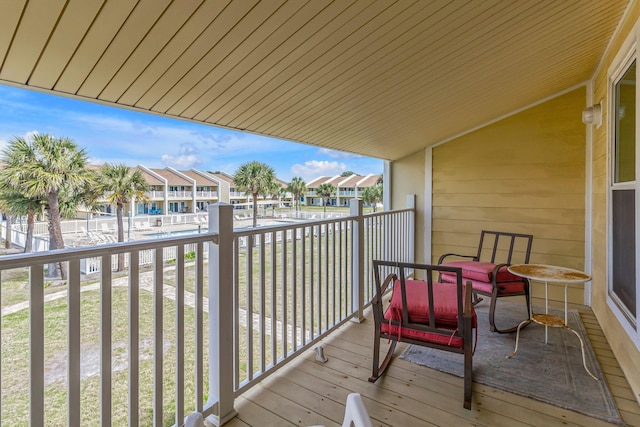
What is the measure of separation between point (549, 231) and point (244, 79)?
3.81 meters

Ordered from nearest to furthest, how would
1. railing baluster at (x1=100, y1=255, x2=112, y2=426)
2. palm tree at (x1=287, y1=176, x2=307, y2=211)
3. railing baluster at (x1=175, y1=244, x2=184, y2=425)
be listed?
1. railing baluster at (x1=100, y1=255, x2=112, y2=426)
2. railing baluster at (x1=175, y1=244, x2=184, y2=425)
3. palm tree at (x1=287, y1=176, x2=307, y2=211)

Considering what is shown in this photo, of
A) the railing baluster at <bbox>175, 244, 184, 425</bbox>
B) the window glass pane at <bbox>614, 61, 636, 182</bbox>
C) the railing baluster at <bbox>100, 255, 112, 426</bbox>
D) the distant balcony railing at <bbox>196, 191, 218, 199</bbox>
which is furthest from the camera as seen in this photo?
the distant balcony railing at <bbox>196, 191, 218, 199</bbox>

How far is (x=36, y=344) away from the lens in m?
1.12

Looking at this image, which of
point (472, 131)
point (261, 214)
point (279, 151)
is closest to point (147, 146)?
point (279, 151)

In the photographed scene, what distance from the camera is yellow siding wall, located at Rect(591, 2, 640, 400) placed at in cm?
203

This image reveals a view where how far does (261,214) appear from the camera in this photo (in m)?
15.3

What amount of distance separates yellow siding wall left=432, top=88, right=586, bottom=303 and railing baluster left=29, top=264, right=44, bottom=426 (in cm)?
432

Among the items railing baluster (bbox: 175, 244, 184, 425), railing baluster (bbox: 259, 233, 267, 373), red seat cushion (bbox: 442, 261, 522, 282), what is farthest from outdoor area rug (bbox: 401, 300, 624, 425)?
railing baluster (bbox: 175, 244, 184, 425)

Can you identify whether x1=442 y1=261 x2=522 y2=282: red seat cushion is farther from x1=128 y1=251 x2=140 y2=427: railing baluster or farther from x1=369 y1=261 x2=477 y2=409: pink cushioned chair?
x1=128 y1=251 x2=140 y2=427: railing baluster

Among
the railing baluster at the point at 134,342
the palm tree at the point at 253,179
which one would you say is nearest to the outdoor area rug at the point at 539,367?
the railing baluster at the point at 134,342

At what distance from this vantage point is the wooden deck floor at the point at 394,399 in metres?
1.77

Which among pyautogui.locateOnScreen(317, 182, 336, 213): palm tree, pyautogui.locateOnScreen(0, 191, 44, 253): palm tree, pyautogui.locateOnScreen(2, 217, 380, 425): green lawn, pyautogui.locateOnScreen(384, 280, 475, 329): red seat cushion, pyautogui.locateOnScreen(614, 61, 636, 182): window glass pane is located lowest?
pyautogui.locateOnScreen(2, 217, 380, 425): green lawn

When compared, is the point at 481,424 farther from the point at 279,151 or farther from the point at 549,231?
the point at 279,151

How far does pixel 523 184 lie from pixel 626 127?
5.50 ft
